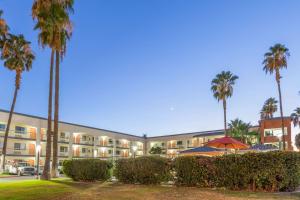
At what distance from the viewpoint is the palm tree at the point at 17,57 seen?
3978 centimetres

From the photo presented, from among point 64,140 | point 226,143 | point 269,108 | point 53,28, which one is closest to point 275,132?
point 269,108

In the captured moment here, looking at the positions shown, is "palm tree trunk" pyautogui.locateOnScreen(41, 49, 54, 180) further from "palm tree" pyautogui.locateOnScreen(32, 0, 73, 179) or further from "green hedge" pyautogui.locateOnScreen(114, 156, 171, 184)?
"green hedge" pyautogui.locateOnScreen(114, 156, 171, 184)

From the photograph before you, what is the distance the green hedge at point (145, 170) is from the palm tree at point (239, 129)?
128 feet

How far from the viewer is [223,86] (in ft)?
175

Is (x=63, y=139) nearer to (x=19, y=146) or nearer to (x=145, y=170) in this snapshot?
(x=19, y=146)

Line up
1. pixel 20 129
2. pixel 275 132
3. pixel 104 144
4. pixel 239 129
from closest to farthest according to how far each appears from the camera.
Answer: pixel 275 132 < pixel 20 129 < pixel 239 129 < pixel 104 144

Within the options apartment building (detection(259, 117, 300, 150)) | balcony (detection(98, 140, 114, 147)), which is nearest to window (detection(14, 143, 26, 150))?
balcony (detection(98, 140, 114, 147))

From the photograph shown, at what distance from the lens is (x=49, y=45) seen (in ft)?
85.7

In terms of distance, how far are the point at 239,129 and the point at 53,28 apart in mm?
40076

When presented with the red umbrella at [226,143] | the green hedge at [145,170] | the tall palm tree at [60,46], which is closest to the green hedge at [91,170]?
the green hedge at [145,170]

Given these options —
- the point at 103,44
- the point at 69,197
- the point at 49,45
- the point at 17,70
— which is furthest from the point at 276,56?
the point at 69,197

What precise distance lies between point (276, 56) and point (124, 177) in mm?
34137

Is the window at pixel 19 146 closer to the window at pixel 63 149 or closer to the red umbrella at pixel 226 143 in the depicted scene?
the window at pixel 63 149

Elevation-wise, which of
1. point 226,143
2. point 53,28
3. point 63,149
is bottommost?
point 63,149
